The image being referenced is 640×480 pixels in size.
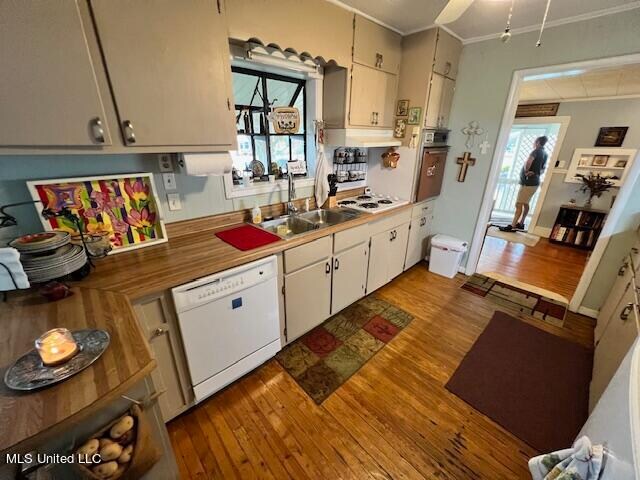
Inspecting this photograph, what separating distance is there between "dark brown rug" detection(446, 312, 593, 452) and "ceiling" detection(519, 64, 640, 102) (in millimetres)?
2392

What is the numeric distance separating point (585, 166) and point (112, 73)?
6.08 m

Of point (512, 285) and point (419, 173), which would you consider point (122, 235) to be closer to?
point (419, 173)

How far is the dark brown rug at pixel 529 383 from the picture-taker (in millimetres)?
1574

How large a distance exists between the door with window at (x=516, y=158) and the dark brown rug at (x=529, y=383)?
12.1 feet

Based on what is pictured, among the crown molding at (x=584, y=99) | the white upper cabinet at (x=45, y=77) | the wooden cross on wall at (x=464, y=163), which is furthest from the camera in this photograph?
the crown molding at (x=584, y=99)

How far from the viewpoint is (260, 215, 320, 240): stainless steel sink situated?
2088 mm

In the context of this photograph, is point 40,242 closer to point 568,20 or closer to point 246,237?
point 246,237

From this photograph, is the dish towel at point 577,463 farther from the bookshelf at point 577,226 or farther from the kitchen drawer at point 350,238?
the bookshelf at point 577,226

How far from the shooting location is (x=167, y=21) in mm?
1207

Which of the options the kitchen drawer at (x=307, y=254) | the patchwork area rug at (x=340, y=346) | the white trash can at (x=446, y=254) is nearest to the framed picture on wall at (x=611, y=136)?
the white trash can at (x=446, y=254)

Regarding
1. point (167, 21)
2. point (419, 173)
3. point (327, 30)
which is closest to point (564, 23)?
point (419, 173)

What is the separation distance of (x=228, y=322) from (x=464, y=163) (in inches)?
116

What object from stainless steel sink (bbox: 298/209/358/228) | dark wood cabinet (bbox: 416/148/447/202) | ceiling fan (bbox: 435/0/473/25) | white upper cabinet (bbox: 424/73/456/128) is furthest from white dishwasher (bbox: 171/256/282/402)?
white upper cabinet (bbox: 424/73/456/128)

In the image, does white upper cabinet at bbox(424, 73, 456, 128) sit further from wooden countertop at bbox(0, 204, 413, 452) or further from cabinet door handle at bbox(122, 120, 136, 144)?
cabinet door handle at bbox(122, 120, 136, 144)
